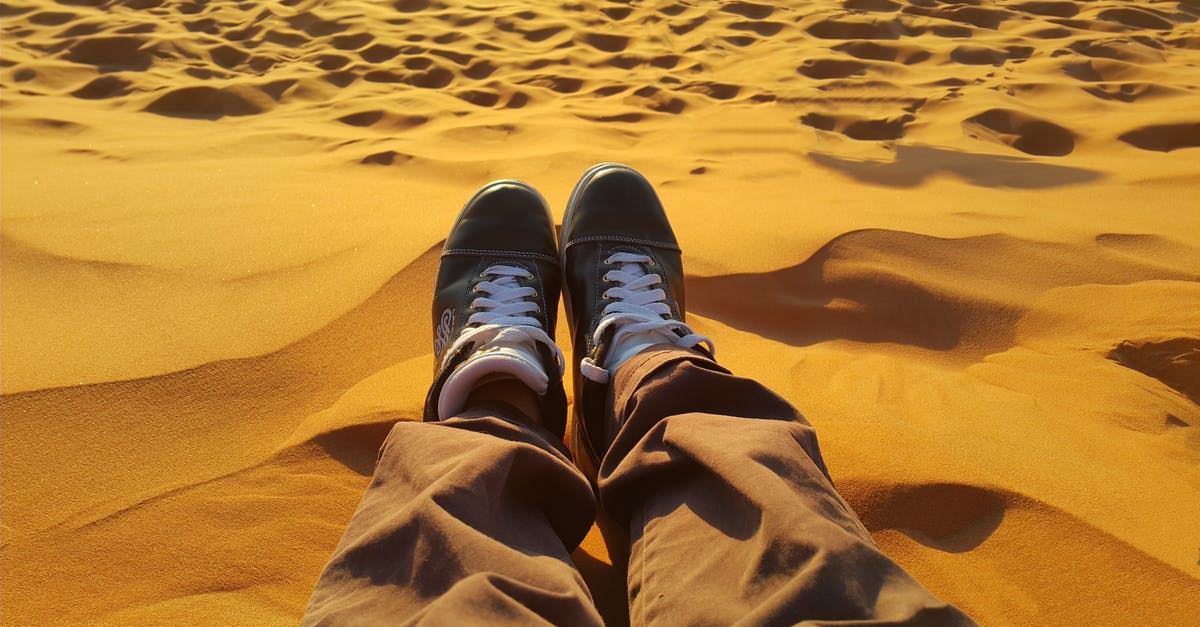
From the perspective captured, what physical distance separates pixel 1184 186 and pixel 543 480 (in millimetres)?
2603

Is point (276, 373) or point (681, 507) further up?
point (681, 507)

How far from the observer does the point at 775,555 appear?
81cm

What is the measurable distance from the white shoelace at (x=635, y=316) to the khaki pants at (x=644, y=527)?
0.19m

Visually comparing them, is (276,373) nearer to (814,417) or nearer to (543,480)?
(543,480)

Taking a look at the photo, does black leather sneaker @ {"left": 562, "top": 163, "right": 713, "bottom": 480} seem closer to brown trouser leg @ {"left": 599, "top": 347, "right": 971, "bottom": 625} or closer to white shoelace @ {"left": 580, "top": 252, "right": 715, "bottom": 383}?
white shoelace @ {"left": 580, "top": 252, "right": 715, "bottom": 383}

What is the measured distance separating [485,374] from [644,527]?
41cm

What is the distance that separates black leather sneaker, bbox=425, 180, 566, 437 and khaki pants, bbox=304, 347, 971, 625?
→ 108mm

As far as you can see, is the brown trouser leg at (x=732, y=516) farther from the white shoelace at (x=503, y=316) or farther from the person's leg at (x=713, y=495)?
the white shoelace at (x=503, y=316)

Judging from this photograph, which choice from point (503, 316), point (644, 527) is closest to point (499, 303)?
point (503, 316)

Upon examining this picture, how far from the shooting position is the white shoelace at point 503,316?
1.37 m

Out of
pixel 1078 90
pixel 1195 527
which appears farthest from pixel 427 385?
pixel 1078 90

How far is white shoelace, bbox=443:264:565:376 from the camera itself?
1.37 m

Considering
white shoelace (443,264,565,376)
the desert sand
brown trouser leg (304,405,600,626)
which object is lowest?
the desert sand

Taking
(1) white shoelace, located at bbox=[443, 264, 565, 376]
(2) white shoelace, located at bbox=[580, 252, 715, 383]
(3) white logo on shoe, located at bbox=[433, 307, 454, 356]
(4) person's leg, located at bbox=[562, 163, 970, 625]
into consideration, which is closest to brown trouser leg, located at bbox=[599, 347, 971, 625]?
(4) person's leg, located at bbox=[562, 163, 970, 625]
